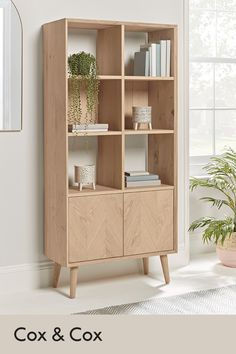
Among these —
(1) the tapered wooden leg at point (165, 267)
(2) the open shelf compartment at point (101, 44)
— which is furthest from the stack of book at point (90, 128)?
(1) the tapered wooden leg at point (165, 267)

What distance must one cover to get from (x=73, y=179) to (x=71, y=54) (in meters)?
0.82

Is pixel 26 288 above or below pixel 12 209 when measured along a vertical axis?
below

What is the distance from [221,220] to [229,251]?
0.83ft

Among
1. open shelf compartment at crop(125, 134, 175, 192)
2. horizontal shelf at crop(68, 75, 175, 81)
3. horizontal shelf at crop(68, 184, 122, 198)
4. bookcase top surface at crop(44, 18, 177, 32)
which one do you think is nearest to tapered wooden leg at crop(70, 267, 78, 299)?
horizontal shelf at crop(68, 184, 122, 198)

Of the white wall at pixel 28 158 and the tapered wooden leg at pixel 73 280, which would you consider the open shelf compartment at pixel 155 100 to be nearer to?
the white wall at pixel 28 158

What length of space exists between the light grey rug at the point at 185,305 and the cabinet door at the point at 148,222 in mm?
388

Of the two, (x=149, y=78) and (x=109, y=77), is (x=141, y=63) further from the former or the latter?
(x=109, y=77)

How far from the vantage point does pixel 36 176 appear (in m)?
4.88

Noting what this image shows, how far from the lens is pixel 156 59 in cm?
493

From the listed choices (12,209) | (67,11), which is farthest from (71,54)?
(12,209)

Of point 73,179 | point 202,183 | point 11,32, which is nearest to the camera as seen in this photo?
point 11,32

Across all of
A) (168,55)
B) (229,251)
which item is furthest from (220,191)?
(168,55)

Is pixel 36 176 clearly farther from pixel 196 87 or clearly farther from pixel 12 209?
pixel 196 87

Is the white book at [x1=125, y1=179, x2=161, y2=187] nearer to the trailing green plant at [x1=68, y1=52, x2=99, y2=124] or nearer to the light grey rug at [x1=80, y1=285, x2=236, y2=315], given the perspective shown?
the trailing green plant at [x1=68, y1=52, x2=99, y2=124]
